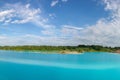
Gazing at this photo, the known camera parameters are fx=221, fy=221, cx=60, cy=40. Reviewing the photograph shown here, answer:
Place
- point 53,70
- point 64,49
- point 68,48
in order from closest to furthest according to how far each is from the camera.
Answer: point 53,70
point 64,49
point 68,48

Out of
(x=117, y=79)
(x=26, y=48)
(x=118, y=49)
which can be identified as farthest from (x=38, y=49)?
(x=117, y=79)

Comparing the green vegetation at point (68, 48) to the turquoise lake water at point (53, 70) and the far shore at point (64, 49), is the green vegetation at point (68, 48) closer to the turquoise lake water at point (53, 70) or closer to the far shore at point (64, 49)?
the far shore at point (64, 49)

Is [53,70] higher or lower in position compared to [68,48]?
lower

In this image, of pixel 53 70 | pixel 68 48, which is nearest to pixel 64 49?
pixel 68 48

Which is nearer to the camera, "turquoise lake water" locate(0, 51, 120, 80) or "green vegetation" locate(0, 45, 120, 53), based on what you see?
"turquoise lake water" locate(0, 51, 120, 80)

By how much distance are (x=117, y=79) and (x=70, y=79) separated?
643 cm

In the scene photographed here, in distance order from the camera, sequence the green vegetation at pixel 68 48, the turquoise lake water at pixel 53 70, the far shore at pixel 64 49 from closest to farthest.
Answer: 1. the turquoise lake water at pixel 53 70
2. the far shore at pixel 64 49
3. the green vegetation at pixel 68 48

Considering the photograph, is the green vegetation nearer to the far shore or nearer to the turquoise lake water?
the far shore

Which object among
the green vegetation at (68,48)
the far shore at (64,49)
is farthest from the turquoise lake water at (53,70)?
the green vegetation at (68,48)

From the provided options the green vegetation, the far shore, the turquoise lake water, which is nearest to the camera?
the turquoise lake water

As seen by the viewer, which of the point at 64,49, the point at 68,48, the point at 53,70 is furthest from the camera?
the point at 68,48

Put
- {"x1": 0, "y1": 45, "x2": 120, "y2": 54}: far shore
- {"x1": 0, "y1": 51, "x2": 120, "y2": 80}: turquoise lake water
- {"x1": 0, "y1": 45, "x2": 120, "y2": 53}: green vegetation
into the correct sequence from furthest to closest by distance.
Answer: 1. {"x1": 0, "y1": 45, "x2": 120, "y2": 53}: green vegetation
2. {"x1": 0, "y1": 45, "x2": 120, "y2": 54}: far shore
3. {"x1": 0, "y1": 51, "x2": 120, "y2": 80}: turquoise lake water

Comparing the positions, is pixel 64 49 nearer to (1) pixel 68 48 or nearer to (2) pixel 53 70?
(1) pixel 68 48

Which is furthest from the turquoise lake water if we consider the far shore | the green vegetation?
the green vegetation
